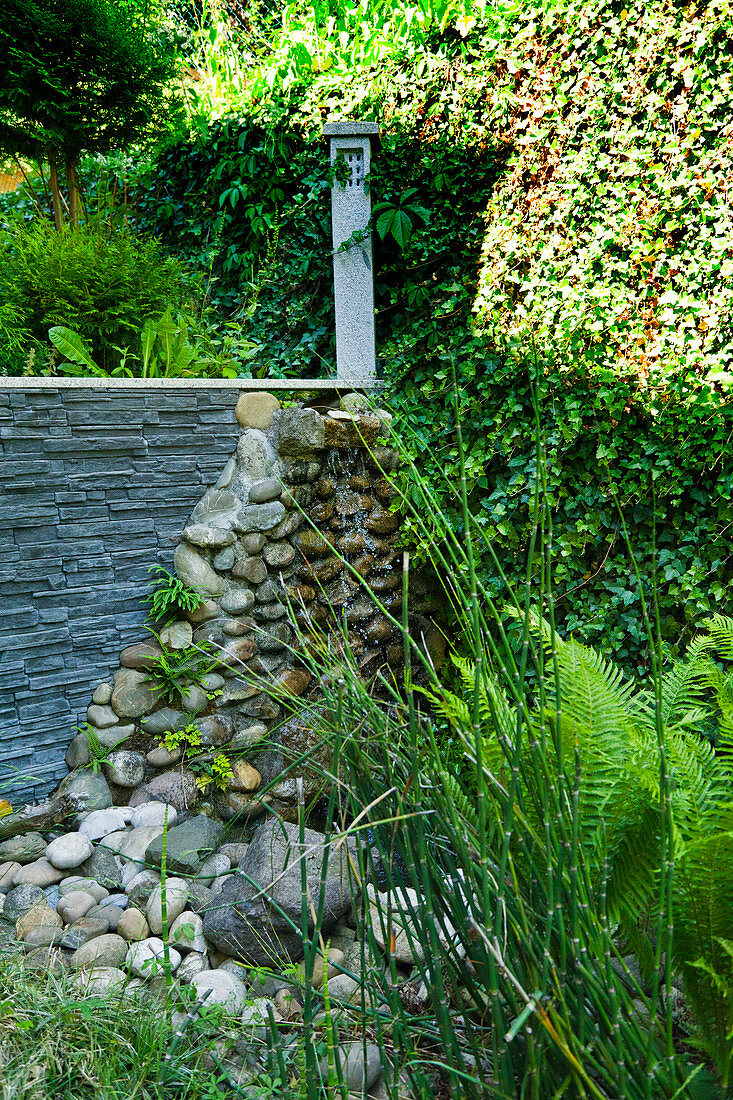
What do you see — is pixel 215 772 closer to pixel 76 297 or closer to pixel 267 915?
pixel 267 915

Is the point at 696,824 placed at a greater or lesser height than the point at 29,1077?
greater

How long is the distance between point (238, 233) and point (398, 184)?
127 cm

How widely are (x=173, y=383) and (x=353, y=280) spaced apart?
3.82 feet

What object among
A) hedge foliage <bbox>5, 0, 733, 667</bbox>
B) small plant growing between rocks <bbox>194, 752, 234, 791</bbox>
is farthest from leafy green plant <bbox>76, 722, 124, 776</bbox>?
hedge foliage <bbox>5, 0, 733, 667</bbox>

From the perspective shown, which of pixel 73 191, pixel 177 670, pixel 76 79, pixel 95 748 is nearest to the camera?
pixel 95 748

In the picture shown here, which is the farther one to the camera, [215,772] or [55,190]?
[55,190]

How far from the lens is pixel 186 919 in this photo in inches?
75.0

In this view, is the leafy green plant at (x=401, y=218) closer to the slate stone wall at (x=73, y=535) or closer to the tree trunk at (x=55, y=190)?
the slate stone wall at (x=73, y=535)

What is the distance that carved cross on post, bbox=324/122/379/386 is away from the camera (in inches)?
132

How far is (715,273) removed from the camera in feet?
8.14

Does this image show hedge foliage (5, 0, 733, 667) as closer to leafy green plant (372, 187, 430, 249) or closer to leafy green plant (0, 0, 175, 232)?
leafy green plant (372, 187, 430, 249)

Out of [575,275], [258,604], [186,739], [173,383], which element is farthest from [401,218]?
[186,739]

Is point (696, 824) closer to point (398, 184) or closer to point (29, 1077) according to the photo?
point (29, 1077)

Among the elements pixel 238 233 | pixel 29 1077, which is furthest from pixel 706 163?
pixel 29 1077
